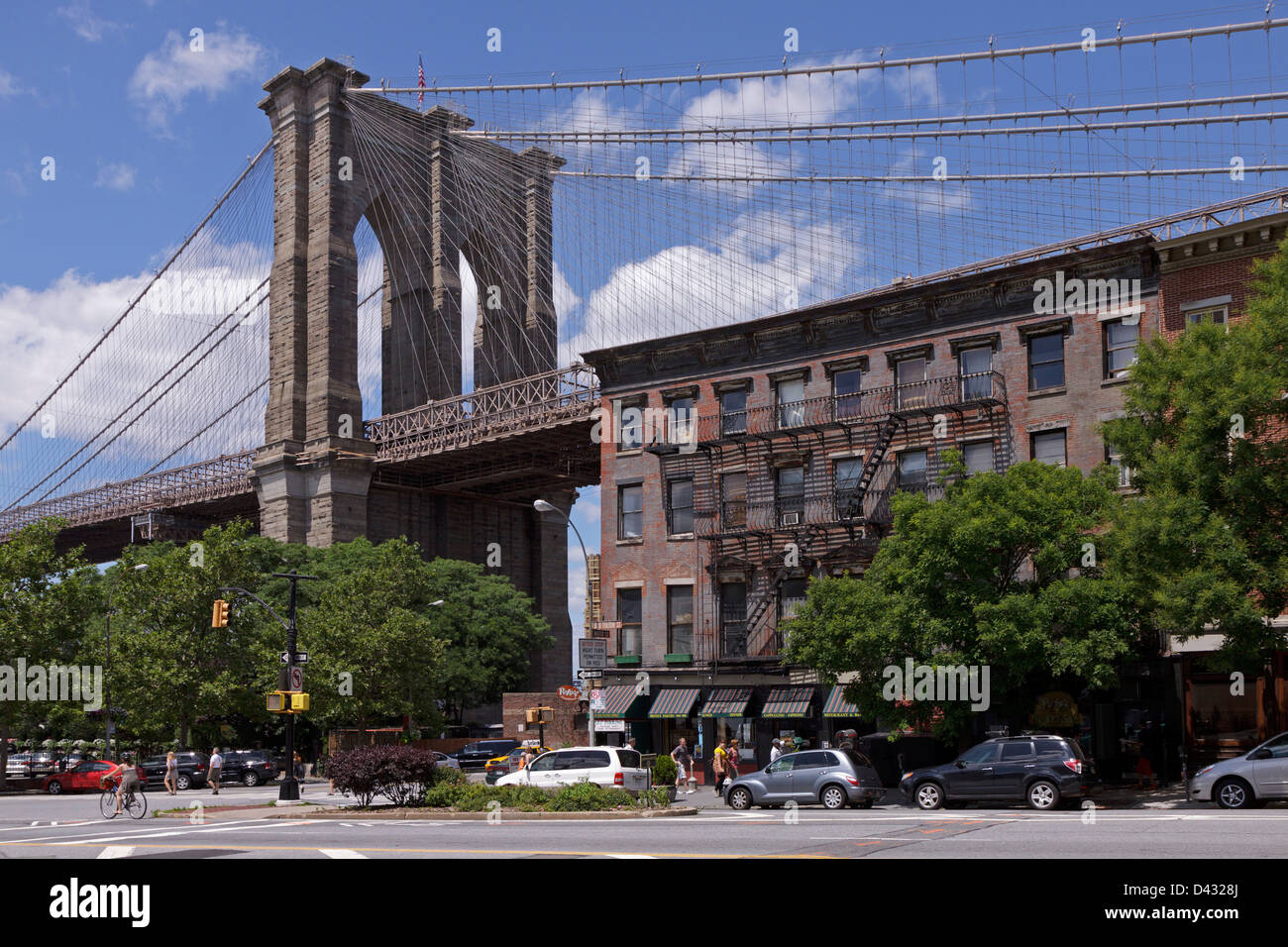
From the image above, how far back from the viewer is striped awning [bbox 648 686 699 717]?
1694 inches

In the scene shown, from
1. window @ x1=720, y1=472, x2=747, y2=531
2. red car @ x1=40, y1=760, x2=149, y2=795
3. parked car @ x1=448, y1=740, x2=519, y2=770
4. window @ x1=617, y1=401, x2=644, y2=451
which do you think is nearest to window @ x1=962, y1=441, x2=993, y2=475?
window @ x1=720, y1=472, x2=747, y2=531

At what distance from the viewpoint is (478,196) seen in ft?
259

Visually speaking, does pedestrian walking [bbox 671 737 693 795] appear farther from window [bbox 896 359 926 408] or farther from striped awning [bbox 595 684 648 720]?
window [bbox 896 359 926 408]

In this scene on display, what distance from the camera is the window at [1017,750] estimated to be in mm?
27328

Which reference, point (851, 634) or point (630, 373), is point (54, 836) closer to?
point (851, 634)

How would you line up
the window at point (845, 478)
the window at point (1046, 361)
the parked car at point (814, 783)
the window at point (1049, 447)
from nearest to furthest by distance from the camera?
the parked car at point (814, 783) < the window at point (1049, 447) < the window at point (1046, 361) < the window at point (845, 478)

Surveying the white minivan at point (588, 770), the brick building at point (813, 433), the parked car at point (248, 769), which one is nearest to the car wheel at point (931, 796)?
the white minivan at point (588, 770)

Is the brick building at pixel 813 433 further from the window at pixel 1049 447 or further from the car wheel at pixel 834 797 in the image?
the car wheel at pixel 834 797

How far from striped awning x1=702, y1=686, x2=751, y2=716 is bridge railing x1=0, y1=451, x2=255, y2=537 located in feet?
139

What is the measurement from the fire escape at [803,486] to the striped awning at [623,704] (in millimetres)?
3124

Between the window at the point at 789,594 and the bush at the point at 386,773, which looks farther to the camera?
the window at the point at 789,594
